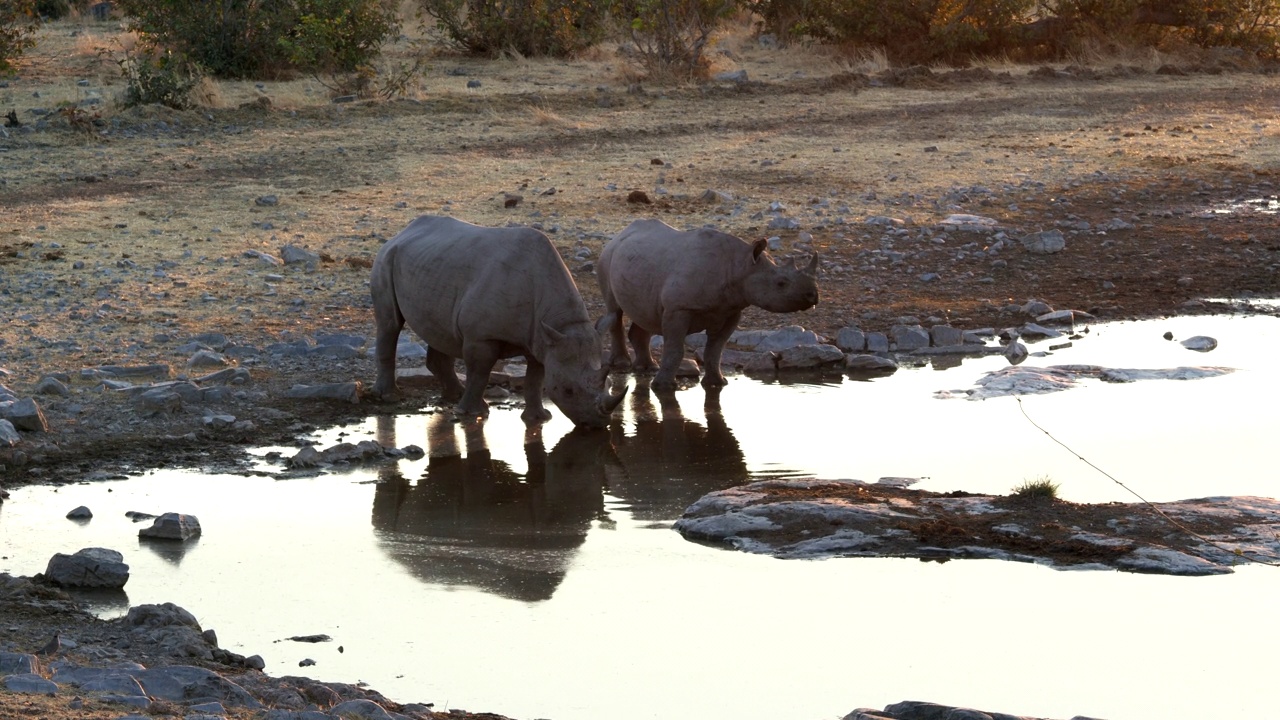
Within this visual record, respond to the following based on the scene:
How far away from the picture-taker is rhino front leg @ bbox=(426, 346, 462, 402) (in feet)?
36.6

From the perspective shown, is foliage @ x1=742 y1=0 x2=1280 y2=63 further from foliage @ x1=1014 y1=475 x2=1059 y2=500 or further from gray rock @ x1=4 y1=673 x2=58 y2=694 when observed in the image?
gray rock @ x1=4 y1=673 x2=58 y2=694

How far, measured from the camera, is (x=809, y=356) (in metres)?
12.1

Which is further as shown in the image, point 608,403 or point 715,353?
point 715,353

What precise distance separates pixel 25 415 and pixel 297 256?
5184 millimetres

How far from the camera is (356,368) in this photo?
456 inches

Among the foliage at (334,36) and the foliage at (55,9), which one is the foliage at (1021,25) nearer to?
the foliage at (334,36)

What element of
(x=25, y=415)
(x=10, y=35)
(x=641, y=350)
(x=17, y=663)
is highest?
(x=10, y=35)

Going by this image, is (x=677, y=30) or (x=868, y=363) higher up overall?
(x=677, y=30)

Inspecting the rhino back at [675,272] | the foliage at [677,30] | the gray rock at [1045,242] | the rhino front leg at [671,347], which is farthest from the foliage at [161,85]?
the rhino front leg at [671,347]

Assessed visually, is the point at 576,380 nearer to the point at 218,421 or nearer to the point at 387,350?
the point at 387,350

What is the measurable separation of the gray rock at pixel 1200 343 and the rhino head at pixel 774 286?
10.2ft

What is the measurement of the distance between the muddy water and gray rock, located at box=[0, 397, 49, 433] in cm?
83

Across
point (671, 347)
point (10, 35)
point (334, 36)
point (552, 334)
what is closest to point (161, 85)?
point (334, 36)

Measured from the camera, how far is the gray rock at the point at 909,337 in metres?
12.6
